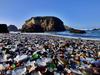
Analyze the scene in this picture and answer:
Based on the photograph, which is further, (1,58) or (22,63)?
(1,58)

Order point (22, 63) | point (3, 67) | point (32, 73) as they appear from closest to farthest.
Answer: point (32, 73)
point (3, 67)
point (22, 63)

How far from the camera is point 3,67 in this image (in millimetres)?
3850

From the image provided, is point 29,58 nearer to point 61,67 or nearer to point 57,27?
point 61,67

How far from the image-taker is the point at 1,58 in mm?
4727

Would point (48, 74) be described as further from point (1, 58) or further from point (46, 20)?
point (46, 20)

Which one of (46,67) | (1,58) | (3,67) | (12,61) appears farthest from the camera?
(1,58)

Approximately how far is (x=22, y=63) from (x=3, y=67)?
418 mm

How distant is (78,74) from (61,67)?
1.80ft

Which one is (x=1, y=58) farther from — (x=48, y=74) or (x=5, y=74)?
(x=48, y=74)

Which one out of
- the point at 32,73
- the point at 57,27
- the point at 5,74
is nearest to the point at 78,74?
the point at 32,73

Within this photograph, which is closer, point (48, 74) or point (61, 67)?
point (48, 74)

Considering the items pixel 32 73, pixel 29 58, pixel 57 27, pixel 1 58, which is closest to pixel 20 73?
pixel 32 73

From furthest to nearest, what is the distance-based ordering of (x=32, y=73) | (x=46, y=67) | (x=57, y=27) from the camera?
(x=57, y=27)
(x=46, y=67)
(x=32, y=73)

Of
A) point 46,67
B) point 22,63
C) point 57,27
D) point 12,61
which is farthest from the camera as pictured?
point 57,27
